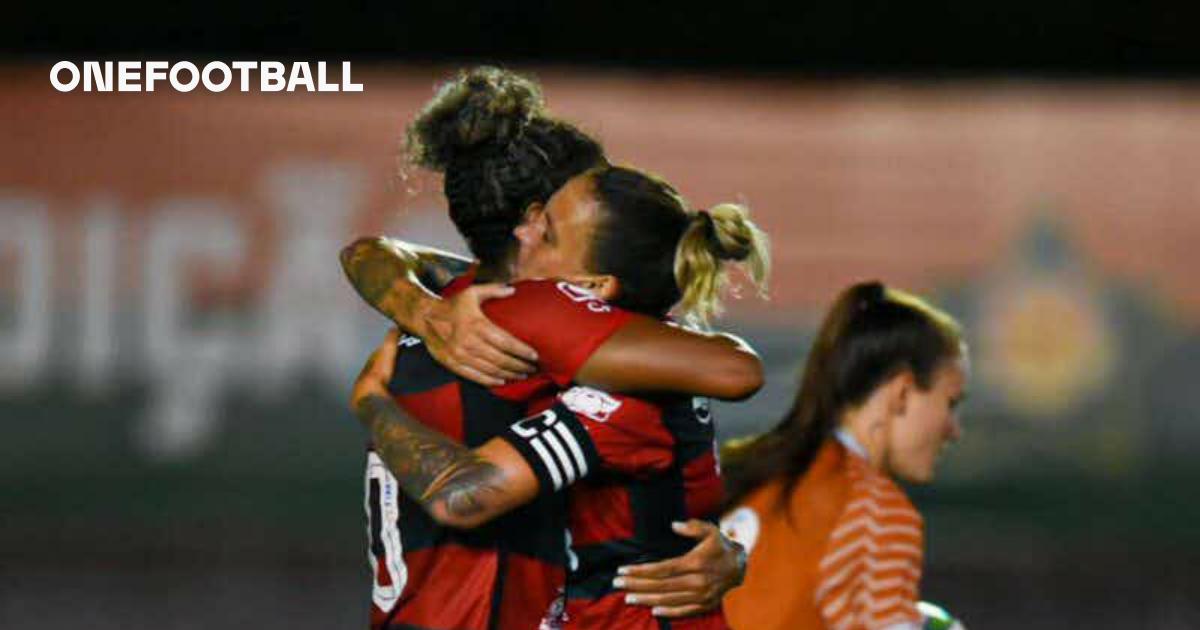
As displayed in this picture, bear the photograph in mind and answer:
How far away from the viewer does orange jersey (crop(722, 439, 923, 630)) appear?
13.3 ft

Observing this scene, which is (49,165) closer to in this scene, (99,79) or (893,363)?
(99,79)

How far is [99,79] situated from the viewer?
38.5ft

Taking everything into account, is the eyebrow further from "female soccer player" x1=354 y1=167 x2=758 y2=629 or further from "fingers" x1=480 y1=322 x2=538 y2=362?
"fingers" x1=480 y1=322 x2=538 y2=362

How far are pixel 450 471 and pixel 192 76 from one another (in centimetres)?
858

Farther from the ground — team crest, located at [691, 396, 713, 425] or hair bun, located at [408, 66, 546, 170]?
hair bun, located at [408, 66, 546, 170]

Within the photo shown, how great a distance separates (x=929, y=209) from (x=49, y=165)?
14.2 feet

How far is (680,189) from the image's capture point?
11242 millimetres

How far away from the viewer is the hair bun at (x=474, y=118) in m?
3.70

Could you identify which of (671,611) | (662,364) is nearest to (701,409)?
(662,364)

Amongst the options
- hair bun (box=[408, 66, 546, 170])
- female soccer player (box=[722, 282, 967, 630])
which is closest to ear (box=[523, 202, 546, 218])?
hair bun (box=[408, 66, 546, 170])

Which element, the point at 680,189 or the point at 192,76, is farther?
the point at 192,76

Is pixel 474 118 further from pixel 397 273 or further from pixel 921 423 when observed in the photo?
pixel 921 423

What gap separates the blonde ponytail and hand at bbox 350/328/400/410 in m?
0.47

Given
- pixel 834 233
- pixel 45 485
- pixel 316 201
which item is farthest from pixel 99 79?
pixel 834 233
